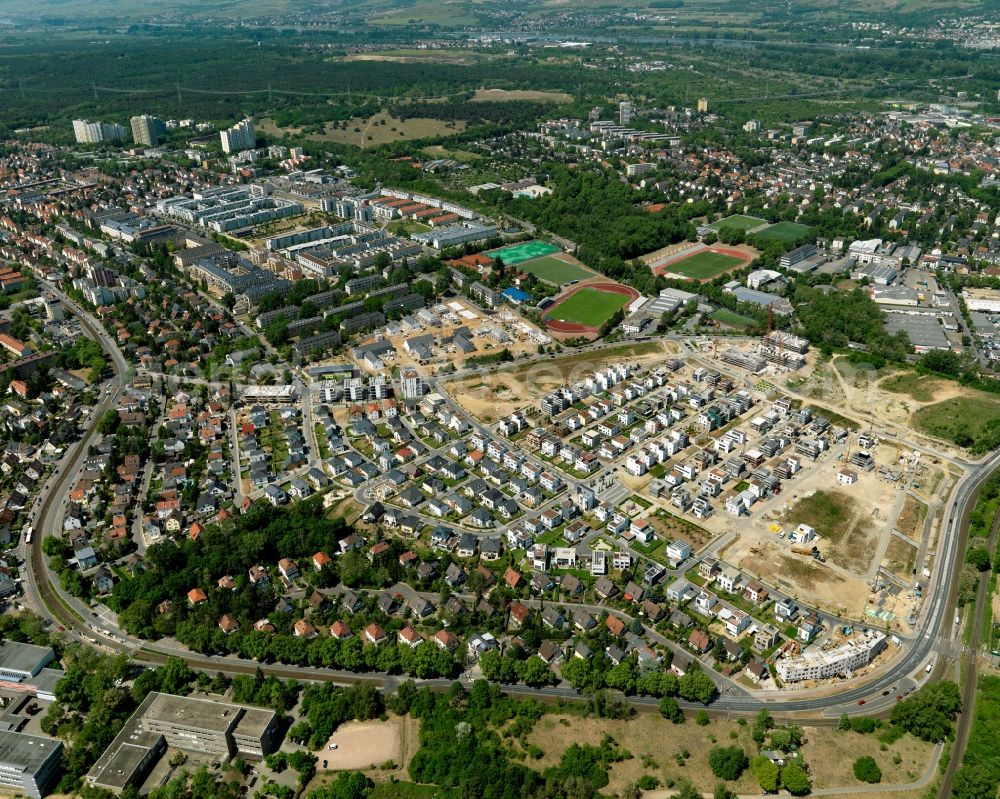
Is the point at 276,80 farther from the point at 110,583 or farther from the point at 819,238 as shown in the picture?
the point at 110,583

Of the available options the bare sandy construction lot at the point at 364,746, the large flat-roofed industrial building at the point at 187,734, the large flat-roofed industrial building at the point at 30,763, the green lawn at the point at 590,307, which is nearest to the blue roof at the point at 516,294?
the green lawn at the point at 590,307

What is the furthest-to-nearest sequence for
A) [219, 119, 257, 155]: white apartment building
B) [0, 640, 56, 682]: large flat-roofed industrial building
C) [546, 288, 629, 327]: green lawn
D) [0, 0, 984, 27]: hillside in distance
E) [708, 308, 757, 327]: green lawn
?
[0, 0, 984, 27]: hillside in distance
[219, 119, 257, 155]: white apartment building
[546, 288, 629, 327]: green lawn
[708, 308, 757, 327]: green lawn
[0, 640, 56, 682]: large flat-roofed industrial building

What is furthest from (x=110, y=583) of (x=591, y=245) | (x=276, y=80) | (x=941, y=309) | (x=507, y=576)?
(x=276, y=80)

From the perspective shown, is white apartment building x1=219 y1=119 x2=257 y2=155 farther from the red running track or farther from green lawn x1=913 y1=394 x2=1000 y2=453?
green lawn x1=913 y1=394 x2=1000 y2=453

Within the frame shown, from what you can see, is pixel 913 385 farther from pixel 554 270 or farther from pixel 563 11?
pixel 563 11

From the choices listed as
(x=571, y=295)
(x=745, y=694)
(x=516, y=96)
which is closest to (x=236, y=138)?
(x=516, y=96)

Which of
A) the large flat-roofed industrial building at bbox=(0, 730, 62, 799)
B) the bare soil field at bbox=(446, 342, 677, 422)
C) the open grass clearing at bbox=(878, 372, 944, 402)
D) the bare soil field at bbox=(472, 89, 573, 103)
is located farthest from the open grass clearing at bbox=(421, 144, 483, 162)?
the large flat-roofed industrial building at bbox=(0, 730, 62, 799)
